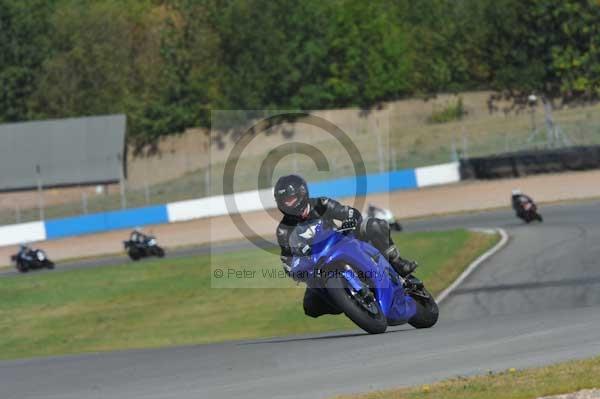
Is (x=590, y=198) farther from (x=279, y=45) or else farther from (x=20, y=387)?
(x=279, y=45)

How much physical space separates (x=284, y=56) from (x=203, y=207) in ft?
94.5

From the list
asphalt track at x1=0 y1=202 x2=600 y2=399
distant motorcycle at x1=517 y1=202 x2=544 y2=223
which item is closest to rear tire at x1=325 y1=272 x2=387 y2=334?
asphalt track at x1=0 y1=202 x2=600 y2=399

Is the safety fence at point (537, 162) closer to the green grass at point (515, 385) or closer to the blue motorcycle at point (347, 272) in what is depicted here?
the blue motorcycle at point (347, 272)

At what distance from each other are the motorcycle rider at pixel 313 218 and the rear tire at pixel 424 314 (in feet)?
1.80

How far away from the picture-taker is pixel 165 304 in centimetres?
2341

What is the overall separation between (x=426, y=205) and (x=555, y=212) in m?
7.65

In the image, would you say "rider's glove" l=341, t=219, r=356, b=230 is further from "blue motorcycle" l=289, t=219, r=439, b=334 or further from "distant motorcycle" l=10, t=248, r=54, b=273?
"distant motorcycle" l=10, t=248, r=54, b=273

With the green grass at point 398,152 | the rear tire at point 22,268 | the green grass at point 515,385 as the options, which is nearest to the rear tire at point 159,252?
the rear tire at point 22,268

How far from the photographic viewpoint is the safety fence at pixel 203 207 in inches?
1698

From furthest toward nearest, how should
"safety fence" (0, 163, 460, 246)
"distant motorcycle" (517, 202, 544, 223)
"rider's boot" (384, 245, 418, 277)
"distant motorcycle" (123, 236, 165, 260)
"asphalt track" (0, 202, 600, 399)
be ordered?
"safety fence" (0, 163, 460, 246), "distant motorcycle" (123, 236, 165, 260), "distant motorcycle" (517, 202, 544, 223), "rider's boot" (384, 245, 418, 277), "asphalt track" (0, 202, 600, 399)

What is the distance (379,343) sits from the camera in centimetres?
1027

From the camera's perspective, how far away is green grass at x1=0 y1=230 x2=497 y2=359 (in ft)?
66.0

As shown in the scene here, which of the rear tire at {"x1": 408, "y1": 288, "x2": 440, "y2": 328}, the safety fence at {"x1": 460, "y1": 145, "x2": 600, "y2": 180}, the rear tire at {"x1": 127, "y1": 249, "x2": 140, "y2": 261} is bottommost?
the rear tire at {"x1": 127, "y1": 249, "x2": 140, "y2": 261}

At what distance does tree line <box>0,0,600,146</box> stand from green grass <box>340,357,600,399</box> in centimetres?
5608
